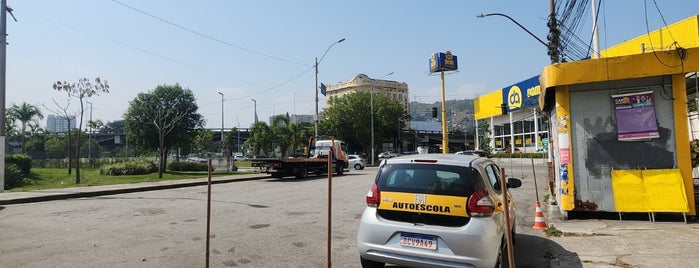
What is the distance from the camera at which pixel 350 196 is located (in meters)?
15.5

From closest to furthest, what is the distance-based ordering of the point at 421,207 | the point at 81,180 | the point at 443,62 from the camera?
1. the point at 421,207
2. the point at 81,180
3. the point at 443,62

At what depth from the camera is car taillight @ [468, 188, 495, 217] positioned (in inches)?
201

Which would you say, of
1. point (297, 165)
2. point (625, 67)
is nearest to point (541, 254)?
point (625, 67)

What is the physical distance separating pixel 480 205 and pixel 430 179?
2.22ft

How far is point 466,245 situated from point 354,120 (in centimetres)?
5589

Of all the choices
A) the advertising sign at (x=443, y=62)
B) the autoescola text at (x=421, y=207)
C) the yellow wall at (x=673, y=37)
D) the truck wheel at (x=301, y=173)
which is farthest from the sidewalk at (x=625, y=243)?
the advertising sign at (x=443, y=62)

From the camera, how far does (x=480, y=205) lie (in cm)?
513

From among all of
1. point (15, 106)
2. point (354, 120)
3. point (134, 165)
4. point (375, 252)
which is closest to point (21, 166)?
point (134, 165)

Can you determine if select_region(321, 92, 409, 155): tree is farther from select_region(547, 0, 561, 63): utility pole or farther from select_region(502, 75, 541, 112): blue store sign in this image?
select_region(547, 0, 561, 63): utility pole

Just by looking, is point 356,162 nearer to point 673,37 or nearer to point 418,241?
point 673,37

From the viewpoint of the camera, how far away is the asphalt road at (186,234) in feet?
21.4

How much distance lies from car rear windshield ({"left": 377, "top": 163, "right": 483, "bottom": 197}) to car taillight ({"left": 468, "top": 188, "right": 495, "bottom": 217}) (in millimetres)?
80

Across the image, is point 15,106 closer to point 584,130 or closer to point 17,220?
point 17,220

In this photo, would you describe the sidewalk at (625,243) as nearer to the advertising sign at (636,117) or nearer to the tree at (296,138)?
the advertising sign at (636,117)
